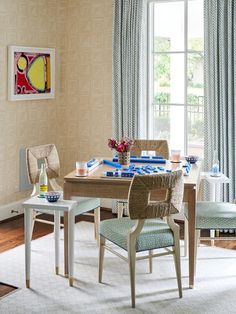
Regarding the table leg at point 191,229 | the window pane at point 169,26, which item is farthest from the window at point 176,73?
the table leg at point 191,229

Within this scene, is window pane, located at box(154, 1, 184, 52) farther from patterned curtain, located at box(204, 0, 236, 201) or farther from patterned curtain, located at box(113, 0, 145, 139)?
patterned curtain, located at box(204, 0, 236, 201)

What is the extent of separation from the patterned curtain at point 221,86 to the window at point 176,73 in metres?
0.33

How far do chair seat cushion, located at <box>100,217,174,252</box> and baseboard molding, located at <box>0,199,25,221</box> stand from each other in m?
2.14

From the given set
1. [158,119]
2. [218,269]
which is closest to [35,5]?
[158,119]

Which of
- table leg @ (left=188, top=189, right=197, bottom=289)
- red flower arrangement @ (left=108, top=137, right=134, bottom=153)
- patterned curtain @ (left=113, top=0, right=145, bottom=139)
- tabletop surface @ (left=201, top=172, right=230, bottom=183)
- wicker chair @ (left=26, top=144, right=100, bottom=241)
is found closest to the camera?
table leg @ (left=188, top=189, right=197, bottom=289)

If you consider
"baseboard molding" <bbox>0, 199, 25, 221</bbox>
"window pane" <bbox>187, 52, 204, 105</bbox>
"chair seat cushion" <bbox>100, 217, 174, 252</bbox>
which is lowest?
"baseboard molding" <bbox>0, 199, 25, 221</bbox>

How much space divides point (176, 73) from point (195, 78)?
8.7 inches

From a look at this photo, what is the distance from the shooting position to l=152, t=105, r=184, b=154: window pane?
6270 mm

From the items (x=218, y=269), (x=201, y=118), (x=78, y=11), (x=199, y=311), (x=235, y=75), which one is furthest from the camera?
(x=78, y=11)

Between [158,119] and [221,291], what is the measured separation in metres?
2.55

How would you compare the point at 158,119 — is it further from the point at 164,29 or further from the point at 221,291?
the point at 221,291

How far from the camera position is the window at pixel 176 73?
6086mm

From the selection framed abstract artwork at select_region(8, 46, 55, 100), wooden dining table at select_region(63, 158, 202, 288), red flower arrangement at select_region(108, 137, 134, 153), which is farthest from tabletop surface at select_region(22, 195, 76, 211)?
framed abstract artwork at select_region(8, 46, 55, 100)

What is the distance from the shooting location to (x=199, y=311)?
3.90m
